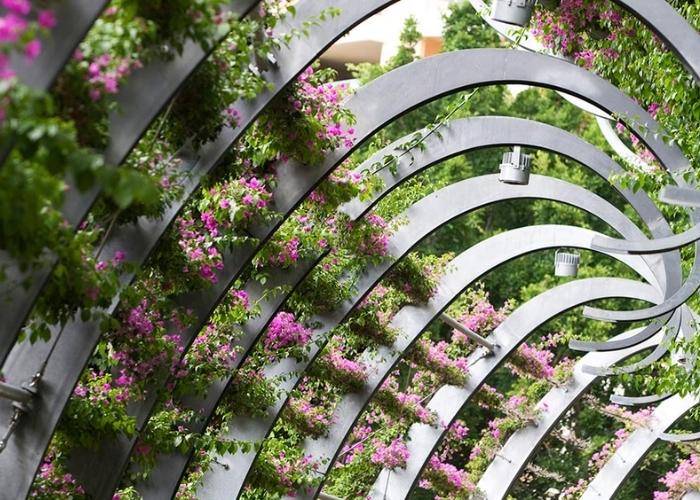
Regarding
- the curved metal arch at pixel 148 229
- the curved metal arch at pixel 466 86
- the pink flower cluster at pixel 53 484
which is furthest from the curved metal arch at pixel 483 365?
the curved metal arch at pixel 148 229

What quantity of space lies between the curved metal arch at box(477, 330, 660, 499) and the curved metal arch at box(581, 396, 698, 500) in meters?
1.11

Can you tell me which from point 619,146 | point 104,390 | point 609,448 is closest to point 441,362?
point 619,146

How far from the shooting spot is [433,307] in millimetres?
13867

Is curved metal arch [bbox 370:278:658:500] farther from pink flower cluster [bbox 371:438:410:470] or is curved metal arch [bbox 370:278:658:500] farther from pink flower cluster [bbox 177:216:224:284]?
pink flower cluster [bbox 177:216:224:284]

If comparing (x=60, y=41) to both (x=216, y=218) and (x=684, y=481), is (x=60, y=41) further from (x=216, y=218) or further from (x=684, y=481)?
(x=684, y=481)

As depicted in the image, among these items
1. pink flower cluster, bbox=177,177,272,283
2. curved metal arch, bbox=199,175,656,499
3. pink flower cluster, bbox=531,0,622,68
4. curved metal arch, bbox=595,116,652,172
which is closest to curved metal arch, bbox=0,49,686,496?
pink flower cluster, bbox=177,177,272,283

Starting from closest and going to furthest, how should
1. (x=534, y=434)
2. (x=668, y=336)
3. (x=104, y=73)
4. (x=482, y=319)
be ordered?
(x=104, y=73)
(x=668, y=336)
(x=482, y=319)
(x=534, y=434)

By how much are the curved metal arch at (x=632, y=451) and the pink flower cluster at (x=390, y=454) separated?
4563 mm

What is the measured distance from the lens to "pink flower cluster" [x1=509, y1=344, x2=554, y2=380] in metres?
17.0

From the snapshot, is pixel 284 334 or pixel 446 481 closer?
pixel 284 334

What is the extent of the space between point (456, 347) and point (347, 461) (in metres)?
1.94

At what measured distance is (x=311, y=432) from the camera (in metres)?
13.1

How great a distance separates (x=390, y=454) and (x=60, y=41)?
34.5ft

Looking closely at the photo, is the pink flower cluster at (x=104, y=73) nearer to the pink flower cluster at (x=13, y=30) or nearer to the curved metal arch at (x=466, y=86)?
the pink flower cluster at (x=13, y=30)
